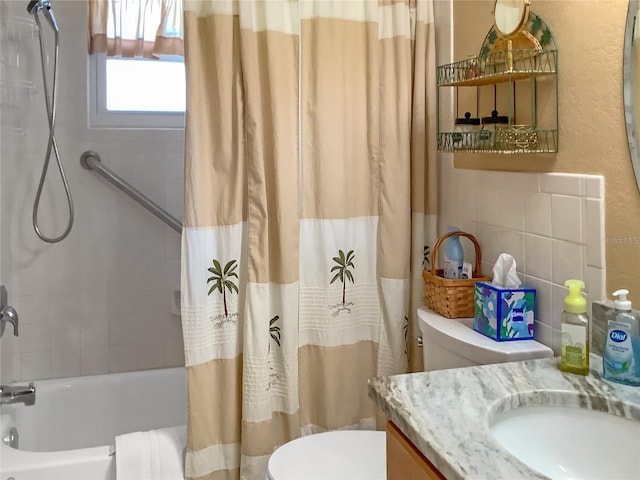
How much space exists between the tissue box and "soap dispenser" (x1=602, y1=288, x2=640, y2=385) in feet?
1.06

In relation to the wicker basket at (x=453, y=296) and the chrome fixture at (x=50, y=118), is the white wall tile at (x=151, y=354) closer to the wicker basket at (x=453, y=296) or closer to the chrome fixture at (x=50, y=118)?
the chrome fixture at (x=50, y=118)

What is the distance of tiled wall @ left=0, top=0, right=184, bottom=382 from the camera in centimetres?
243

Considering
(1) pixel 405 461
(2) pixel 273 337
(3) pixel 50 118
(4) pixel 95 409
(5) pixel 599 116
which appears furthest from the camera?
(4) pixel 95 409

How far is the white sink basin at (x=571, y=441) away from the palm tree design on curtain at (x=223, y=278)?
3.21 feet

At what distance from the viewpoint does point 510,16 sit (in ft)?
5.19

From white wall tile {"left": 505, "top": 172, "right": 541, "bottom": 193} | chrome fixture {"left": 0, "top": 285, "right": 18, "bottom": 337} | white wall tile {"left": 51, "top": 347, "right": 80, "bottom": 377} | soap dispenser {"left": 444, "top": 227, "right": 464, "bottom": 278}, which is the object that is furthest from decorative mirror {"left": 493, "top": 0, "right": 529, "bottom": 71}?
white wall tile {"left": 51, "top": 347, "right": 80, "bottom": 377}

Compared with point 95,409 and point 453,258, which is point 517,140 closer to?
point 453,258

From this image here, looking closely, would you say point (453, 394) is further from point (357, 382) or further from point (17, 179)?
point (17, 179)

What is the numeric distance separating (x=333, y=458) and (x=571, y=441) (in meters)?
0.71

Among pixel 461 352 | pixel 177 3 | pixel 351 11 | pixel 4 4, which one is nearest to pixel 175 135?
pixel 177 3

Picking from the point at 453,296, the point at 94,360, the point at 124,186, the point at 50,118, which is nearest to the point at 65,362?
the point at 94,360

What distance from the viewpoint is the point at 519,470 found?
86 centimetres

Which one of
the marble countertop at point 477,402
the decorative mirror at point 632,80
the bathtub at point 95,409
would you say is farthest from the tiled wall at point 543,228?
the bathtub at point 95,409

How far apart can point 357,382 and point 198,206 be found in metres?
0.80
